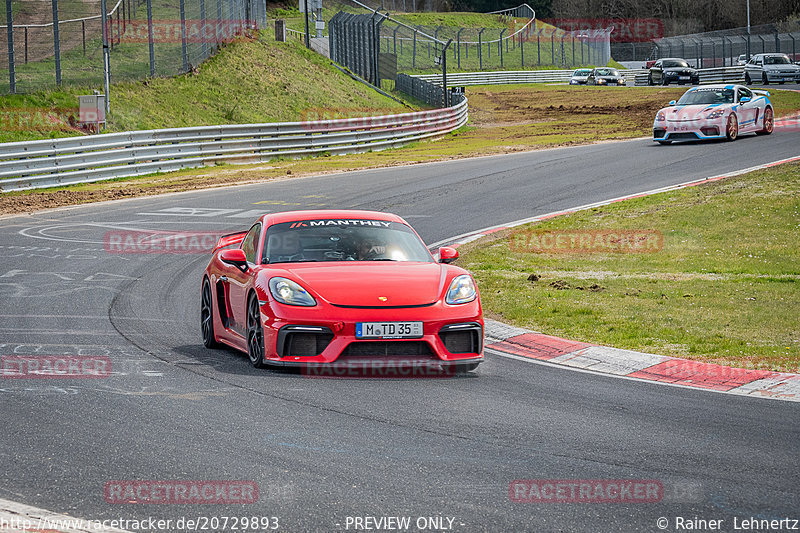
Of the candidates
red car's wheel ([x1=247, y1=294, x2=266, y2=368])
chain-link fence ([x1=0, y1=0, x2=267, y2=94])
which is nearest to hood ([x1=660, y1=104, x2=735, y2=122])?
chain-link fence ([x1=0, y1=0, x2=267, y2=94])

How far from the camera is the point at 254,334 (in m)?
8.49

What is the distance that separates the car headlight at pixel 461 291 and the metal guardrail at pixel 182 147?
687 inches

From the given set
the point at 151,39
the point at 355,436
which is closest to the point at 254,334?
→ the point at 355,436

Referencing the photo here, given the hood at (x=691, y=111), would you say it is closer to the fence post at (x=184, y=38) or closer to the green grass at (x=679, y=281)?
the green grass at (x=679, y=281)

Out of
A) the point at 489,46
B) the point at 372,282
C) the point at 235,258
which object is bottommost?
the point at 372,282

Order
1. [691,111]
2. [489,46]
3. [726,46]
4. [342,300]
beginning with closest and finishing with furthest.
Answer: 1. [342,300]
2. [691,111]
3. [726,46]
4. [489,46]

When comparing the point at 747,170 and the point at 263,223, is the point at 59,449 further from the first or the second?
the point at 747,170

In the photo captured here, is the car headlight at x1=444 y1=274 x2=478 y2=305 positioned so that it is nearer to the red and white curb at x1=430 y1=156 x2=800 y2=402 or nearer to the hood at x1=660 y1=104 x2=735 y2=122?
the red and white curb at x1=430 y1=156 x2=800 y2=402

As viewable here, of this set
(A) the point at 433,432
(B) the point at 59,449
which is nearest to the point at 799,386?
(A) the point at 433,432

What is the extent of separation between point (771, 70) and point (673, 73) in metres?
6.85

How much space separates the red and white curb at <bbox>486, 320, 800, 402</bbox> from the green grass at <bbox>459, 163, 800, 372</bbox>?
0.99ft

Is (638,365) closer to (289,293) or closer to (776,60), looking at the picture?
(289,293)

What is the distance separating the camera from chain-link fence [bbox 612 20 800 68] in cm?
7650

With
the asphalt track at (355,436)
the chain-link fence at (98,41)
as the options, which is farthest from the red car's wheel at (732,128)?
the asphalt track at (355,436)
